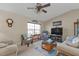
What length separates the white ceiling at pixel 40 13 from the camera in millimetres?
1456

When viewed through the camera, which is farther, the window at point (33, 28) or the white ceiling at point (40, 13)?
the window at point (33, 28)

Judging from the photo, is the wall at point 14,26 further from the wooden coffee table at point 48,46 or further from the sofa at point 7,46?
the wooden coffee table at point 48,46

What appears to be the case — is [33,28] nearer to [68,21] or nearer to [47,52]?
[47,52]

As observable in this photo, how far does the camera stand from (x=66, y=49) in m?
1.55

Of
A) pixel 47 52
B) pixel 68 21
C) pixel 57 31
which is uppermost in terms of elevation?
pixel 68 21

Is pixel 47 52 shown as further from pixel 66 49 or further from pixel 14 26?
pixel 14 26

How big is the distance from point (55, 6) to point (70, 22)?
39 cm

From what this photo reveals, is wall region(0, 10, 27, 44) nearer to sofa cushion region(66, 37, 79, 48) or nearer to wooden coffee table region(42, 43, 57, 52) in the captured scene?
wooden coffee table region(42, 43, 57, 52)

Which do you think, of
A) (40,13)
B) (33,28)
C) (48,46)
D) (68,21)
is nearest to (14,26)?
(33,28)

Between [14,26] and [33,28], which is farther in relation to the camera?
[33,28]

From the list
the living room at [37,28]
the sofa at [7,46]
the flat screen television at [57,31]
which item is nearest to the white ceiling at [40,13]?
the living room at [37,28]

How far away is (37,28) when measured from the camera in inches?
66.4

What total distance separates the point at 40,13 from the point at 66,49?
78cm

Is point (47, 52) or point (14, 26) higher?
point (14, 26)
